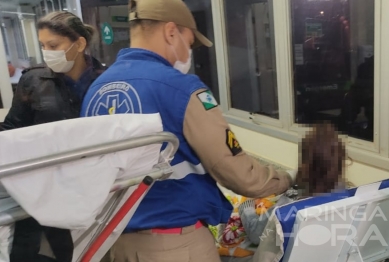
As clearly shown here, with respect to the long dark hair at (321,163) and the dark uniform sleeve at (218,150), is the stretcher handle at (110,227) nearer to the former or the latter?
the dark uniform sleeve at (218,150)

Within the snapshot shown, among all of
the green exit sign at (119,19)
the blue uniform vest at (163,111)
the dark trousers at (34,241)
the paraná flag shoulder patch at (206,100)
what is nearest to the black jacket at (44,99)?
the blue uniform vest at (163,111)

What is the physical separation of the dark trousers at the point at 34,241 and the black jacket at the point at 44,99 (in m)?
1.02

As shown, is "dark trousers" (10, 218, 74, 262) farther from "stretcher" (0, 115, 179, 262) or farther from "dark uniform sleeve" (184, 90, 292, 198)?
"dark uniform sleeve" (184, 90, 292, 198)

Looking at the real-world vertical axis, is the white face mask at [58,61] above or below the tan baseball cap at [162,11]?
below

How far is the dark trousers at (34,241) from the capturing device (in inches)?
34.5

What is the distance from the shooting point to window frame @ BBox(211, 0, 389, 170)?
175 cm

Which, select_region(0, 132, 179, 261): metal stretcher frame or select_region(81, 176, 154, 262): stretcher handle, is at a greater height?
select_region(0, 132, 179, 261): metal stretcher frame

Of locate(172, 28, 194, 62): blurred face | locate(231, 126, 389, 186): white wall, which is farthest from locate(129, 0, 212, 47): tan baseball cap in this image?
locate(231, 126, 389, 186): white wall

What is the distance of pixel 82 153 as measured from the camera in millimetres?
824

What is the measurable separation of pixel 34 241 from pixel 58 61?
1199mm

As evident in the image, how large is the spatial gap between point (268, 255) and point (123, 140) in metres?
0.65

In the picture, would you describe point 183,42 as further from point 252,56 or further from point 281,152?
point 252,56

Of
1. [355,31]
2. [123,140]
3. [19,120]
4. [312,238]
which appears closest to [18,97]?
[19,120]

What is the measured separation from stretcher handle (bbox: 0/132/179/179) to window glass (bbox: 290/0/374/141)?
1050mm
